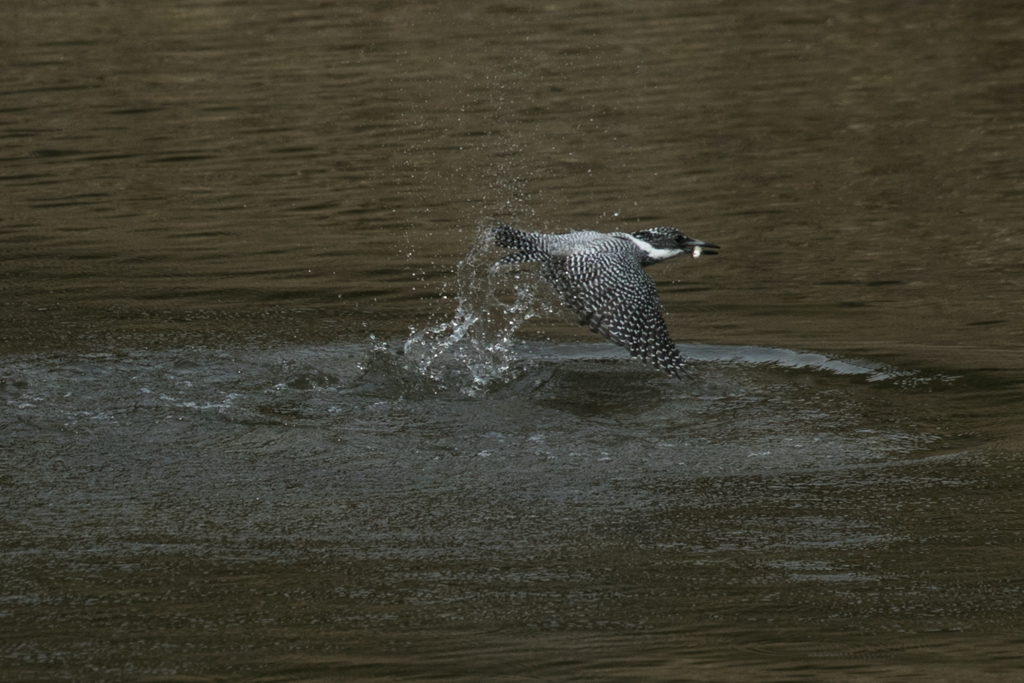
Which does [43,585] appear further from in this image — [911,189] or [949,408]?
[911,189]

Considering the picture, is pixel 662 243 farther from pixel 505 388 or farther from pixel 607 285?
pixel 505 388

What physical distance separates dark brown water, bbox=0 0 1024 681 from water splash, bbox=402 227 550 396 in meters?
0.03

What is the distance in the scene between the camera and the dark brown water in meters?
4.43

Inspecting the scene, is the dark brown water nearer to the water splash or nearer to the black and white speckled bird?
the water splash

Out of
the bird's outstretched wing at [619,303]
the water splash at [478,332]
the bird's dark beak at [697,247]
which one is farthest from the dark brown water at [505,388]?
the bird's dark beak at [697,247]

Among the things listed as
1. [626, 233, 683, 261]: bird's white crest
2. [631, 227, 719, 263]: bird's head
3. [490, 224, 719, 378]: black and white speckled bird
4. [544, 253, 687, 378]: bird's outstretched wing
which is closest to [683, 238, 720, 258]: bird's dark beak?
[631, 227, 719, 263]: bird's head

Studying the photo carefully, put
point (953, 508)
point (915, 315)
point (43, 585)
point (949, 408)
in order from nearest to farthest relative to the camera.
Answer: point (43, 585) < point (953, 508) < point (949, 408) < point (915, 315)

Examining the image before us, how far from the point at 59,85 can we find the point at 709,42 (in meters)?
6.80

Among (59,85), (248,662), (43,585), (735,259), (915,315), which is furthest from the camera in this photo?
(59,85)

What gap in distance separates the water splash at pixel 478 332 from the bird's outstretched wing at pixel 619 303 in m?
0.43

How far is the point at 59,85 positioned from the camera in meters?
15.0

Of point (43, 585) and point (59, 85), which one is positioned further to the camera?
point (59, 85)

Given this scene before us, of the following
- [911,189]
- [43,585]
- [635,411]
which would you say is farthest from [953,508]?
[911,189]

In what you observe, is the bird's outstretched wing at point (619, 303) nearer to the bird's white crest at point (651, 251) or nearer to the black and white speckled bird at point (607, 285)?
the black and white speckled bird at point (607, 285)
